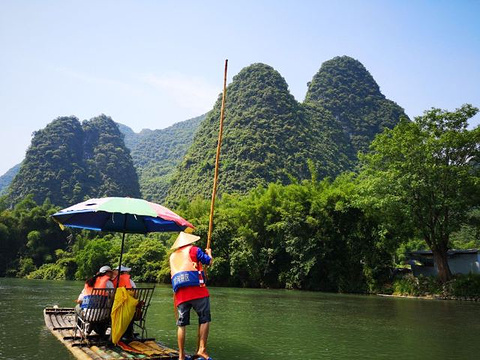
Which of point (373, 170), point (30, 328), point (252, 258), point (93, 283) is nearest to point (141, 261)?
point (252, 258)

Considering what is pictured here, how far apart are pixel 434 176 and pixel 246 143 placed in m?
45.9

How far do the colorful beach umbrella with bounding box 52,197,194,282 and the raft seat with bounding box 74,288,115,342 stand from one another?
58cm

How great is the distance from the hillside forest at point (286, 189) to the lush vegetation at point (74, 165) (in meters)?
0.27

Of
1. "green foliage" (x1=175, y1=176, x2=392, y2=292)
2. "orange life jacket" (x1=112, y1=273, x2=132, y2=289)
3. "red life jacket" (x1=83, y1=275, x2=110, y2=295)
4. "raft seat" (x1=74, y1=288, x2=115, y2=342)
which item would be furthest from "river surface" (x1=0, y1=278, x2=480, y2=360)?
"green foliage" (x1=175, y1=176, x2=392, y2=292)

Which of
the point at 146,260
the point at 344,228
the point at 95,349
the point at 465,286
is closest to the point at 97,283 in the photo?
the point at 95,349

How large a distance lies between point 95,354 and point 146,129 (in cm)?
16325

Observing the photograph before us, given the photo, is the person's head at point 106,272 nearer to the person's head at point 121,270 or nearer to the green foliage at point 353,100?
the person's head at point 121,270

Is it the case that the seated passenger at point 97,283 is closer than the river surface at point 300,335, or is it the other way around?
the seated passenger at point 97,283

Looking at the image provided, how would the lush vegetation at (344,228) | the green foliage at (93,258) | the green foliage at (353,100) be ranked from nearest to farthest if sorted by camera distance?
the lush vegetation at (344,228), the green foliage at (93,258), the green foliage at (353,100)

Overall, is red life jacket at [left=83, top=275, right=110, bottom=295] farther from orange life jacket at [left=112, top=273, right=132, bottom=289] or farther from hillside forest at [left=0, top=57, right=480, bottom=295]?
hillside forest at [left=0, top=57, right=480, bottom=295]

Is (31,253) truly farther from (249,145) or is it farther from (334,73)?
(334,73)

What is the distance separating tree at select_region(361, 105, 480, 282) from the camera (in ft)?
72.6

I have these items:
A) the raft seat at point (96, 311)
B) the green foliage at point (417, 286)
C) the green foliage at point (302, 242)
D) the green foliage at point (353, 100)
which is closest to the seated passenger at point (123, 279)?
the raft seat at point (96, 311)

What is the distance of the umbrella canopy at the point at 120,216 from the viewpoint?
5828 mm
